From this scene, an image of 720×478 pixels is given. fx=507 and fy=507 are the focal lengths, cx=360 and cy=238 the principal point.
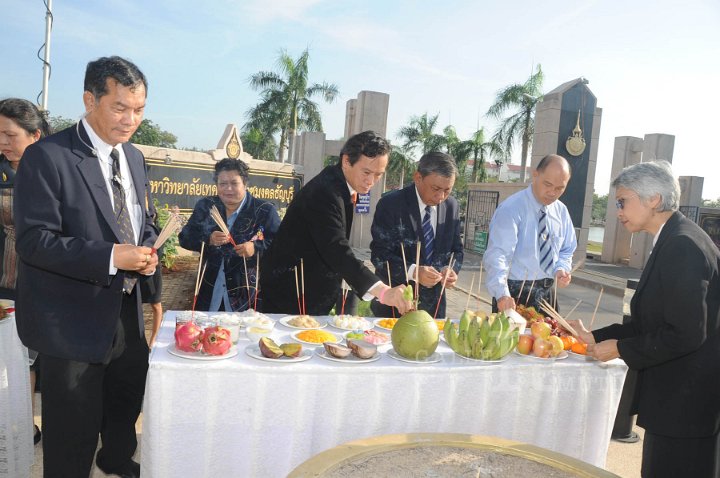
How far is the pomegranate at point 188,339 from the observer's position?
1.97 meters

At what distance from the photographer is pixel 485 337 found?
7.27 ft

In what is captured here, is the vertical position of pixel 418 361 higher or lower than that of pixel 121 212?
lower

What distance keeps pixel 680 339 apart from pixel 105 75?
2.41 m

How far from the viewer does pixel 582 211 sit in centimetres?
1376

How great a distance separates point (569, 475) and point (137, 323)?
1876mm

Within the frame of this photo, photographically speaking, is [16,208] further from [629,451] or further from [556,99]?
[556,99]

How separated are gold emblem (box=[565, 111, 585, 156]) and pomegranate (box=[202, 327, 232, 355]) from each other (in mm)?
13035

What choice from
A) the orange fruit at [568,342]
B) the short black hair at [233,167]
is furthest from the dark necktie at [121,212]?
the orange fruit at [568,342]

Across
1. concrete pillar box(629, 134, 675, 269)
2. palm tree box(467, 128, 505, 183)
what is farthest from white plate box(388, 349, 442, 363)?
palm tree box(467, 128, 505, 183)

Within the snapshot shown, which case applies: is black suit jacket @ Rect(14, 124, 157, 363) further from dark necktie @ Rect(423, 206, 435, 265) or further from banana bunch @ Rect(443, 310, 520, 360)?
dark necktie @ Rect(423, 206, 435, 265)

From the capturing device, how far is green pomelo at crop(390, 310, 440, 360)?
212 cm

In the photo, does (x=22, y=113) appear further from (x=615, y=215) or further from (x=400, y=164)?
(x=400, y=164)

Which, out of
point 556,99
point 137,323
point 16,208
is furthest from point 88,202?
point 556,99

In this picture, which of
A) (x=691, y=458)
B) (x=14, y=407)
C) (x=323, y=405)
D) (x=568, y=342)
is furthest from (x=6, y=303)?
(x=691, y=458)
